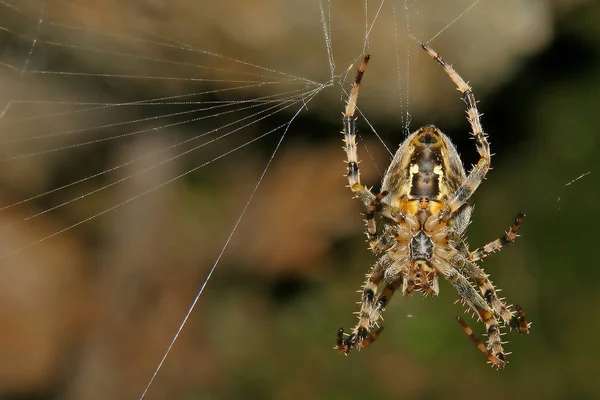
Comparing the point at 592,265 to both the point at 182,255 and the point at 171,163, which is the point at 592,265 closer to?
the point at 182,255

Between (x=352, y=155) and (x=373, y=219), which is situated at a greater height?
(x=352, y=155)

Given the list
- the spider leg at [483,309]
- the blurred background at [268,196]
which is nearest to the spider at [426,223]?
the spider leg at [483,309]

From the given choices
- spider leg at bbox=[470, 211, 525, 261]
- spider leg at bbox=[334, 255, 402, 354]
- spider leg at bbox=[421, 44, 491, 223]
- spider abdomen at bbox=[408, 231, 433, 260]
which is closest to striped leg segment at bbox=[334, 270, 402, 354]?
spider leg at bbox=[334, 255, 402, 354]

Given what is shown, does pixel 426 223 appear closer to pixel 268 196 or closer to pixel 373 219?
pixel 373 219

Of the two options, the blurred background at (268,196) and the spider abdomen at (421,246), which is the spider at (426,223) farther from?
the blurred background at (268,196)

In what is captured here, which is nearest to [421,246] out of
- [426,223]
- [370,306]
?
[426,223]

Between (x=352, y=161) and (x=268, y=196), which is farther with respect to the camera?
(x=268, y=196)

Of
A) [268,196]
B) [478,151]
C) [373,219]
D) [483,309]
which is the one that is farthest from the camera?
[268,196]
